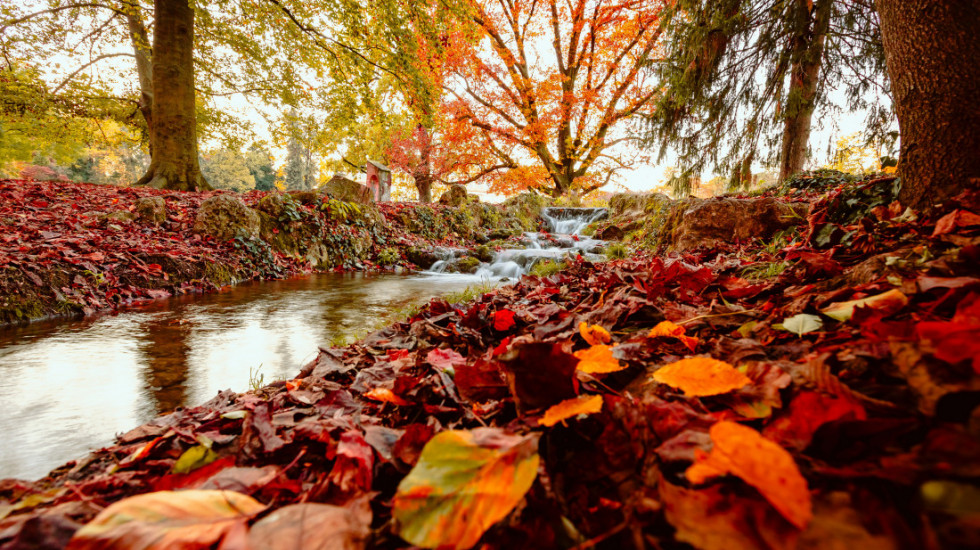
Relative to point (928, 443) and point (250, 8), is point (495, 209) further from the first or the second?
point (928, 443)

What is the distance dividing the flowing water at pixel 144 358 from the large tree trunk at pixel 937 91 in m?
3.47

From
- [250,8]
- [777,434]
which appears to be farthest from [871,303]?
[250,8]

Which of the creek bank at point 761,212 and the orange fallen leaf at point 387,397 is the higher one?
the creek bank at point 761,212

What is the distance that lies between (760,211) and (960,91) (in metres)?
2.73

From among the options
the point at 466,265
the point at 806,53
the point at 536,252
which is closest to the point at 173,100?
the point at 466,265

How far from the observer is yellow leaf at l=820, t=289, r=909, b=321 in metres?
0.85

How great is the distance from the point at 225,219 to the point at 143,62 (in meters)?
9.29

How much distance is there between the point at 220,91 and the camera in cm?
1194

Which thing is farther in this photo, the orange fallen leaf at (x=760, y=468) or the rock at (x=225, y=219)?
the rock at (x=225, y=219)

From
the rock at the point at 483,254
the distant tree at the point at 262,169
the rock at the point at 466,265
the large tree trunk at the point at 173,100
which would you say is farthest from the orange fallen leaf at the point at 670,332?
the distant tree at the point at 262,169

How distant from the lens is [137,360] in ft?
8.02

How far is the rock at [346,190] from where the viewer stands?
9.26 meters

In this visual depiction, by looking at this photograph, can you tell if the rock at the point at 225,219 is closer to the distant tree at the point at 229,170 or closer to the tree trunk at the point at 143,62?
the tree trunk at the point at 143,62

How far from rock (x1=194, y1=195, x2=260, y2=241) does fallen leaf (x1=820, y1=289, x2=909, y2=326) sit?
7.31 metres
